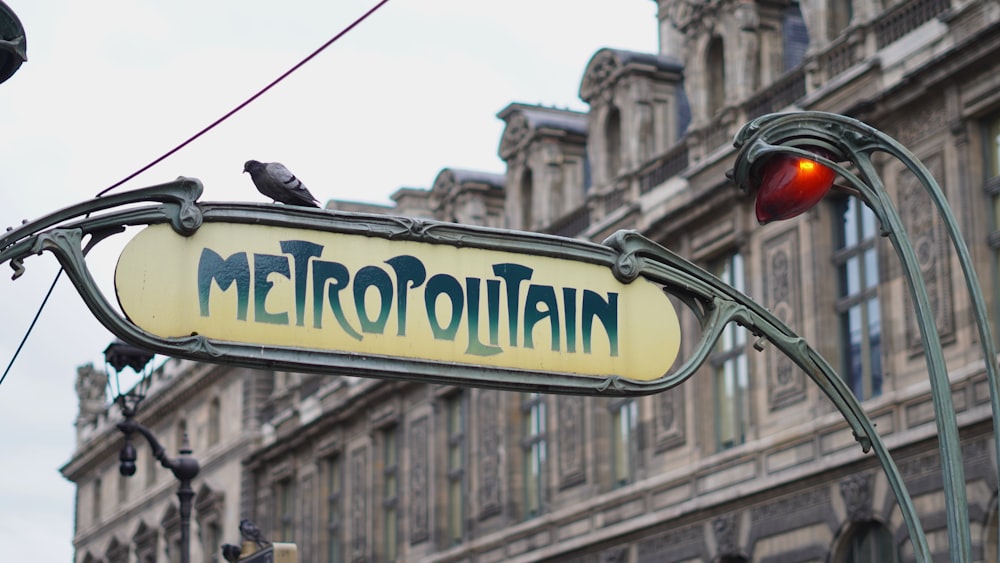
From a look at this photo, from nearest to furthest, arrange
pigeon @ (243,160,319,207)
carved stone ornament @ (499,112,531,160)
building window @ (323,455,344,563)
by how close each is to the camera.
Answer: pigeon @ (243,160,319,207) < carved stone ornament @ (499,112,531,160) < building window @ (323,455,344,563)

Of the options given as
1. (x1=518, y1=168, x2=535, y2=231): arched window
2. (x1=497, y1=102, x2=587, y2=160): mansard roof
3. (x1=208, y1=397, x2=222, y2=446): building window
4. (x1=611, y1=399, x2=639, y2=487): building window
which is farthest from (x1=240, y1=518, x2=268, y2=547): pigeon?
(x1=208, y1=397, x2=222, y2=446): building window

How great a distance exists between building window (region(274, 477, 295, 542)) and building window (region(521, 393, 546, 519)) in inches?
520

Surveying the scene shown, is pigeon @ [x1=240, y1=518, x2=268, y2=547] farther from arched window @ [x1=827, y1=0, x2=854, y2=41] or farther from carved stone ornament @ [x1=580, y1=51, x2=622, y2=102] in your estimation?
carved stone ornament @ [x1=580, y1=51, x2=622, y2=102]

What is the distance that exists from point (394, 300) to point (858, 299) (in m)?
21.4

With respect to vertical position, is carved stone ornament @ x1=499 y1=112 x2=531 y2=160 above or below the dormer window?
above

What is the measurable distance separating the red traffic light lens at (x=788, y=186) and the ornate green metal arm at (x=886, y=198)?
6 cm

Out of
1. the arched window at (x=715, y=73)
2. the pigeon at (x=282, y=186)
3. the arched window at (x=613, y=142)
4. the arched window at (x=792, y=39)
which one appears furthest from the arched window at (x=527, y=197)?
the pigeon at (x=282, y=186)

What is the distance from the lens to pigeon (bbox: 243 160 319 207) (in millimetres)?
6945

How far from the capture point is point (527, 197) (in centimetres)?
3953

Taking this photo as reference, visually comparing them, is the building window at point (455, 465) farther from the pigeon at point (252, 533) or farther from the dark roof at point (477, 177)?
the pigeon at point (252, 533)

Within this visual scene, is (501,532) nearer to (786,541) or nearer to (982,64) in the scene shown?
(786,541)

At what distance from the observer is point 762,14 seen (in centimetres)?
3158

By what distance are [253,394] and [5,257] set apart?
151ft

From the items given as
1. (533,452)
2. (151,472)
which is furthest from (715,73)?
(151,472)
